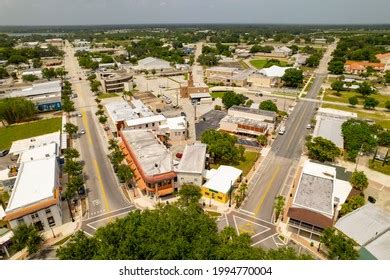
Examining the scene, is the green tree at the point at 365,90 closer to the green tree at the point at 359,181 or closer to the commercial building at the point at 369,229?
the green tree at the point at 359,181

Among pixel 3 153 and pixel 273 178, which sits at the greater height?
pixel 3 153

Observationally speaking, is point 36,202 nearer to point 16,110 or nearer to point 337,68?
point 16,110

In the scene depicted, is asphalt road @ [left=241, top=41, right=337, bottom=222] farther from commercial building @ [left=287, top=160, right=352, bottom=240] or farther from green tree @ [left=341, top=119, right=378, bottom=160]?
green tree @ [left=341, top=119, right=378, bottom=160]

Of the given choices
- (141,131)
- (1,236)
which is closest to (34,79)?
(141,131)

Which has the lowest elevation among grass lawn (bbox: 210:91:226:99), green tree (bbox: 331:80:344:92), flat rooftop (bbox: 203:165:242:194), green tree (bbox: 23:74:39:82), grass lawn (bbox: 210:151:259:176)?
grass lawn (bbox: 210:151:259:176)

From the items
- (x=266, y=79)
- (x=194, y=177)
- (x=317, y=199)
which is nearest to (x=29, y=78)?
(x=266, y=79)

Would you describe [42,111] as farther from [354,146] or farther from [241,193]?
[354,146]

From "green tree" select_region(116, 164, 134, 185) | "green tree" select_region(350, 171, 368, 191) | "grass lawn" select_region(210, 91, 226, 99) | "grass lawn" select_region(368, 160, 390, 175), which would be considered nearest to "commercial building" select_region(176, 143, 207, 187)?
"green tree" select_region(116, 164, 134, 185)

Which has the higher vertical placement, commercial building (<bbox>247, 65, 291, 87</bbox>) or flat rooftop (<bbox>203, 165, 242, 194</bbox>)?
commercial building (<bbox>247, 65, 291, 87</bbox>)
